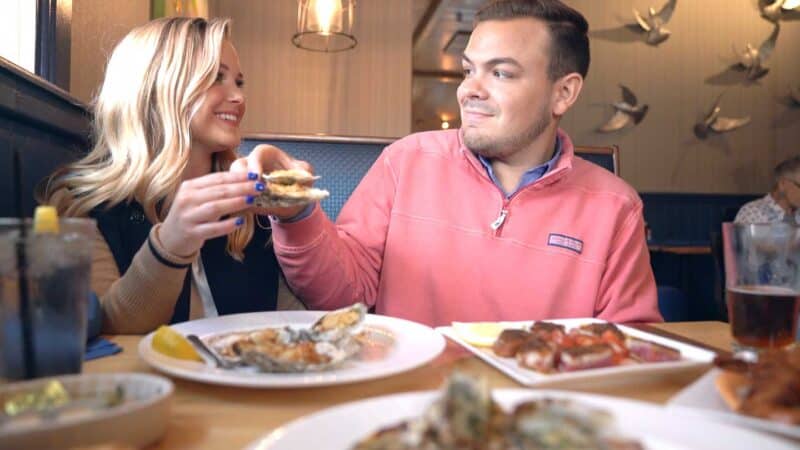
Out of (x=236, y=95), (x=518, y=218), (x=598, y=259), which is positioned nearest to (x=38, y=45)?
(x=236, y=95)

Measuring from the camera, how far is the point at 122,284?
1.19 m

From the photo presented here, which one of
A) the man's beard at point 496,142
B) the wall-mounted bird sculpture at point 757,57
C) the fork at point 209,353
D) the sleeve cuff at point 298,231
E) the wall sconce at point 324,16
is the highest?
the wall-mounted bird sculpture at point 757,57

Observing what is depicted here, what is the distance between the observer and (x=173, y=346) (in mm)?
837

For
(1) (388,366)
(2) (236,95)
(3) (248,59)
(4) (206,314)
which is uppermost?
(3) (248,59)

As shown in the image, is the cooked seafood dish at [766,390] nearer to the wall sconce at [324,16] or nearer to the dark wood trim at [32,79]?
the dark wood trim at [32,79]

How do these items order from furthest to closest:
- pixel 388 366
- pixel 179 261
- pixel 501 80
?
pixel 501 80 → pixel 179 261 → pixel 388 366

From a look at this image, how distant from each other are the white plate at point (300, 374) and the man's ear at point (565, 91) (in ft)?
3.86

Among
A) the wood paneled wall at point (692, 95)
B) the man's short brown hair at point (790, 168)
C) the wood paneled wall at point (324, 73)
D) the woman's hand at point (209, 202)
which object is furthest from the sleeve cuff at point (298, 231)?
the wood paneled wall at point (692, 95)

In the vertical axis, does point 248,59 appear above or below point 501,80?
above

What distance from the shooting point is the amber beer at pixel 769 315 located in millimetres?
963

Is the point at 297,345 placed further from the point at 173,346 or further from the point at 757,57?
the point at 757,57

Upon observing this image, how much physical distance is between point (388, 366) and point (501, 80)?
48.5 inches

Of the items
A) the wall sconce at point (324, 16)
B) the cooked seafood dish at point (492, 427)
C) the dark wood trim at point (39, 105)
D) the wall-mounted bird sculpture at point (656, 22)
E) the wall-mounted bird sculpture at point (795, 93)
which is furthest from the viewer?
the wall-mounted bird sculpture at point (795, 93)

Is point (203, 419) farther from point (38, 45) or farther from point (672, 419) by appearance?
point (38, 45)
